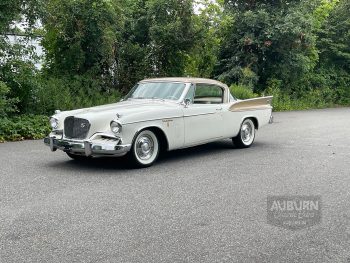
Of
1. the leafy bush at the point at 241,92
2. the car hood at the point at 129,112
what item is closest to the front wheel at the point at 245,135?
the car hood at the point at 129,112

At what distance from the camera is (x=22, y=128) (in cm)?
1063

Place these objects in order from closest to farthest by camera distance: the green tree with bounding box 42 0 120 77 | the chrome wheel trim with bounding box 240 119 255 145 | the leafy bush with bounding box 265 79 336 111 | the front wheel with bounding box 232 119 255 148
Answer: the front wheel with bounding box 232 119 255 148 → the chrome wheel trim with bounding box 240 119 255 145 → the green tree with bounding box 42 0 120 77 → the leafy bush with bounding box 265 79 336 111

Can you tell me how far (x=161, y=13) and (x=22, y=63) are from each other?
618 centimetres

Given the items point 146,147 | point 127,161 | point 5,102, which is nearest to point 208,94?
point 146,147

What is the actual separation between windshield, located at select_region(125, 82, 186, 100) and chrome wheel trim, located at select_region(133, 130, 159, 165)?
1086 millimetres

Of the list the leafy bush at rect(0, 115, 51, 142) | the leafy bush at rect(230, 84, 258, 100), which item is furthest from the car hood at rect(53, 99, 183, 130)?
the leafy bush at rect(230, 84, 258, 100)

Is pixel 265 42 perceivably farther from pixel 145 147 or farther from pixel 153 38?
pixel 145 147

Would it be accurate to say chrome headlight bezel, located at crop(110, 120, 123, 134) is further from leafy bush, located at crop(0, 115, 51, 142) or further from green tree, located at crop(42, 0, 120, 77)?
green tree, located at crop(42, 0, 120, 77)

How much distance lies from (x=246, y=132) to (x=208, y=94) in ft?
4.76

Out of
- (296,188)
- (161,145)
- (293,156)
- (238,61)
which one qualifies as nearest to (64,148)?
(161,145)

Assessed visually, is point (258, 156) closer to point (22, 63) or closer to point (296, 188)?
point (296, 188)

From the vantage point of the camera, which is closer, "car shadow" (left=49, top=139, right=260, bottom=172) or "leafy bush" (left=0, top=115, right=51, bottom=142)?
"car shadow" (left=49, top=139, right=260, bottom=172)

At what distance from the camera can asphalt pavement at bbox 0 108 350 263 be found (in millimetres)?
3822

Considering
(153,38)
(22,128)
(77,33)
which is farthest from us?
(153,38)
